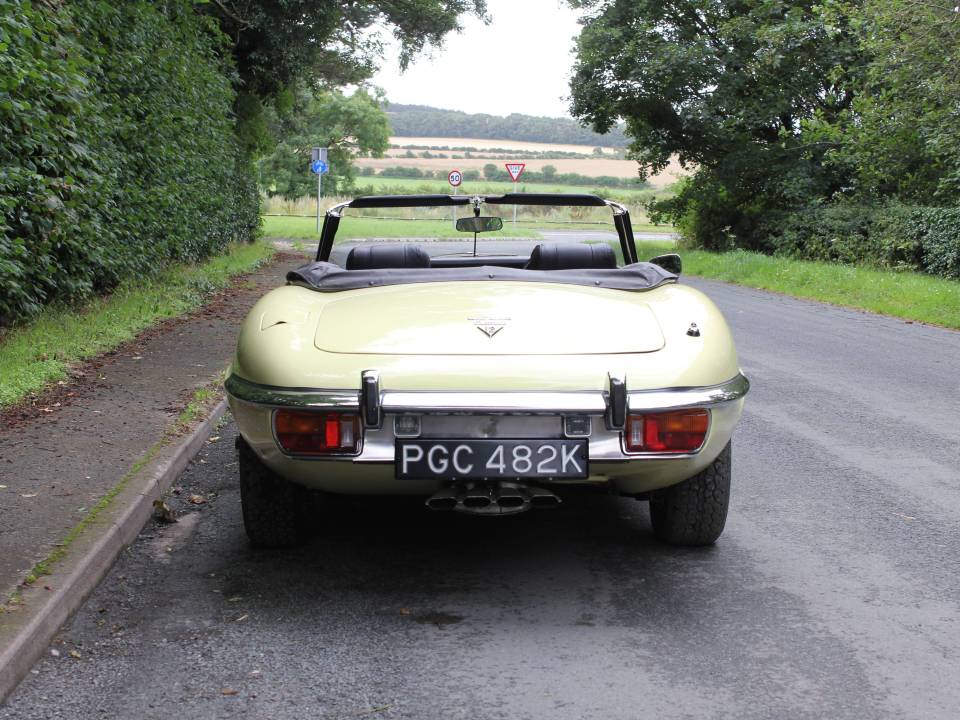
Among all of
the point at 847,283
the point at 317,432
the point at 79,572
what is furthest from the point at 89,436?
the point at 847,283

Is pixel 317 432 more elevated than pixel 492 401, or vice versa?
pixel 492 401

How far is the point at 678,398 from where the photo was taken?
12.3ft

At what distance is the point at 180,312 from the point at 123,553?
7.88m

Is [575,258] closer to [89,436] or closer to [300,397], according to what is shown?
[300,397]

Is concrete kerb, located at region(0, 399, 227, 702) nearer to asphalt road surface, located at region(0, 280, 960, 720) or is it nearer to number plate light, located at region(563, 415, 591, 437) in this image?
asphalt road surface, located at region(0, 280, 960, 720)

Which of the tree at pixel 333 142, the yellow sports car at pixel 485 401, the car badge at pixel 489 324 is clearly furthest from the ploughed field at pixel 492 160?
the car badge at pixel 489 324

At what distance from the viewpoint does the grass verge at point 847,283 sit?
15317 millimetres

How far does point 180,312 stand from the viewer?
11.9 metres

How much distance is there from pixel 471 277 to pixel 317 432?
45.2 inches

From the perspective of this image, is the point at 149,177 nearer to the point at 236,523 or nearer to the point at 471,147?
the point at 236,523

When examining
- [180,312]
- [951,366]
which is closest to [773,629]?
[951,366]

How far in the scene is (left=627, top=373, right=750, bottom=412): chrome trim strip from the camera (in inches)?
146

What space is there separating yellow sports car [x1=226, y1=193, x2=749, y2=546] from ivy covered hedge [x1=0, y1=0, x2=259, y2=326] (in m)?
3.82

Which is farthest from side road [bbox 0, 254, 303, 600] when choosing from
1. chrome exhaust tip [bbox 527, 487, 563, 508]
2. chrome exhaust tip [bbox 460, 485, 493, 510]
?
chrome exhaust tip [bbox 527, 487, 563, 508]
